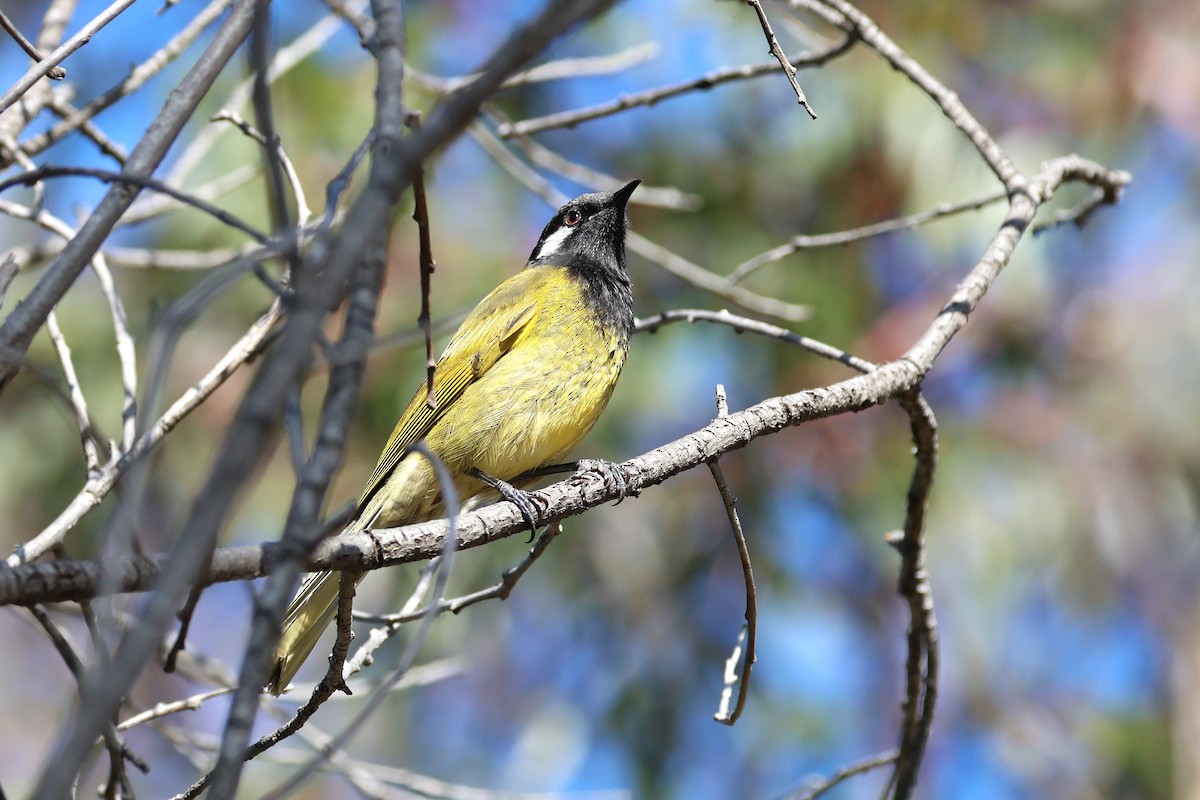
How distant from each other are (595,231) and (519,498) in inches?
105

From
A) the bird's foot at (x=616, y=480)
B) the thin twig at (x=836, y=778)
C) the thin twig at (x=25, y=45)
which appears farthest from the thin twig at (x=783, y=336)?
the thin twig at (x=25, y=45)

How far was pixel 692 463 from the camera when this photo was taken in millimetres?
2717

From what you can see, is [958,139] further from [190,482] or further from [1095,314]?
[190,482]

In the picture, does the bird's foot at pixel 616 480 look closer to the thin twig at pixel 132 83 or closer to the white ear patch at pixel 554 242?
the thin twig at pixel 132 83

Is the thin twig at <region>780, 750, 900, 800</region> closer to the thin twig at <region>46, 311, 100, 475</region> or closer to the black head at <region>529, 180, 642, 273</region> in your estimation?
the thin twig at <region>46, 311, 100, 475</region>

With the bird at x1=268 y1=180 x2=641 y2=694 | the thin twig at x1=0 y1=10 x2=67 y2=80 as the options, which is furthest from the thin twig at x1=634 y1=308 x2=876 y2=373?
the thin twig at x1=0 y1=10 x2=67 y2=80

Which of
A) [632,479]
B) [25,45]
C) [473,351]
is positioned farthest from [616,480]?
[473,351]

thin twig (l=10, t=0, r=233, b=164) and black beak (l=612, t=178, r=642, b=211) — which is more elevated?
black beak (l=612, t=178, r=642, b=211)

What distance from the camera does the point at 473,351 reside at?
192 inches

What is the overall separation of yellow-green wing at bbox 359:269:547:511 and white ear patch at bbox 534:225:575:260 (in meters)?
0.72

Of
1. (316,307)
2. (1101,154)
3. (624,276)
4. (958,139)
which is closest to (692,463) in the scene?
(316,307)

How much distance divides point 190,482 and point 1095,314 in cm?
715

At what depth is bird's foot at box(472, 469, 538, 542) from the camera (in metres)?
2.85

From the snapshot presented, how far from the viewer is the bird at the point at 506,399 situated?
417 centimetres
